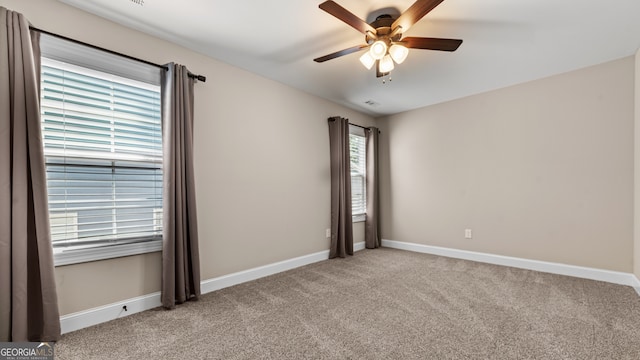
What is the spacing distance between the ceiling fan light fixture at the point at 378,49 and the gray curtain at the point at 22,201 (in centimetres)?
240

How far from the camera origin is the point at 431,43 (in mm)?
2227

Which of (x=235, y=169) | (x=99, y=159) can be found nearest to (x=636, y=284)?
(x=235, y=169)

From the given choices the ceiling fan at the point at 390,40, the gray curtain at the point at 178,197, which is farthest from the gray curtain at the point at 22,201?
the ceiling fan at the point at 390,40

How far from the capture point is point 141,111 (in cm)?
253

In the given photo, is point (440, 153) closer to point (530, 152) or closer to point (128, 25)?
point (530, 152)

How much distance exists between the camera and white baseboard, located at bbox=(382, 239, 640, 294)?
308cm

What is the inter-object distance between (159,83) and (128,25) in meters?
0.50

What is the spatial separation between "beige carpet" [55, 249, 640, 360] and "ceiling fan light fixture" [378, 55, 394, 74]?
212cm

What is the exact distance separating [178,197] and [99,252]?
708 millimetres

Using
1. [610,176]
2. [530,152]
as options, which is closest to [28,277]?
[530,152]

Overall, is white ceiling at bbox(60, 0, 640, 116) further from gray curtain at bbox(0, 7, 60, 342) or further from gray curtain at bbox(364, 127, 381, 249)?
gray curtain at bbox(364, 127, 381, 249)

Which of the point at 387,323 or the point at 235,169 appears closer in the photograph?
the point at 387,323

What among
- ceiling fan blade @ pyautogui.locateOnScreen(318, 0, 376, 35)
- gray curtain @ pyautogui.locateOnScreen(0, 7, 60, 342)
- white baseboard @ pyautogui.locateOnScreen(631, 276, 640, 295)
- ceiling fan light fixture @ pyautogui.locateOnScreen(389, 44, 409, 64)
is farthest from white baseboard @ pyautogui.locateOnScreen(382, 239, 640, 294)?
gray curtain @ pyautogui.locateOnScreen(0, 7, 60, 342)

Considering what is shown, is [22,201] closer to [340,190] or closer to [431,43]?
[431,43]
